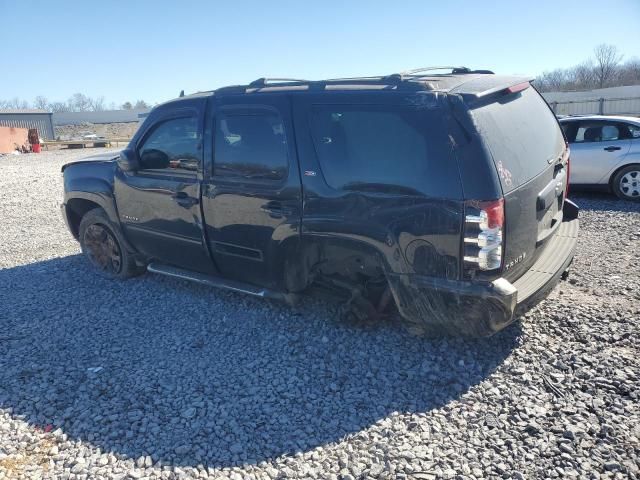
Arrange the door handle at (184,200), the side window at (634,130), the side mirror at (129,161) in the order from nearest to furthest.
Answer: the door handle at (184,200), the side mirror at (129,161), the side window at (634,130)

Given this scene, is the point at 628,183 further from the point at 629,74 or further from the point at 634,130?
the point at 629,74

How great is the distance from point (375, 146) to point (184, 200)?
205 centimetres

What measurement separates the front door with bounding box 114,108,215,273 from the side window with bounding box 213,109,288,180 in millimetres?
260

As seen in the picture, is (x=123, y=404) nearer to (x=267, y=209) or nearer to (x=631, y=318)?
(x=267, y=209)

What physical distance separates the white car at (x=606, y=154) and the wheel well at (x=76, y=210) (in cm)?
823

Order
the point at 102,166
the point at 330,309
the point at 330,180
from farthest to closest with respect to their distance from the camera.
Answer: the point at 102,166 → the point at 330,309 → the point at 330,180

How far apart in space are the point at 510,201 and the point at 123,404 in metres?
2.95

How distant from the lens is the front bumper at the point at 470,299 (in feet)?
10.5

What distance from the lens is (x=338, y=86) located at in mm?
3775

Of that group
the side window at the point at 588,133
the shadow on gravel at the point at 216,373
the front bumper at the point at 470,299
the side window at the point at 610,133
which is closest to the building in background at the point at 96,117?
the side window at the point at 588,133

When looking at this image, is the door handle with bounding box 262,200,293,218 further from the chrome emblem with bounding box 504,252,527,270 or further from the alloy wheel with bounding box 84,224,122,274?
the alloy wheel with bounding box 84,224,122,274

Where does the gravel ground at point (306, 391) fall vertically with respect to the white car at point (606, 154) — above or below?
below

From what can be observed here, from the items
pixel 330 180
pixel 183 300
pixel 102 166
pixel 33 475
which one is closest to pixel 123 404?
pixel 33 475

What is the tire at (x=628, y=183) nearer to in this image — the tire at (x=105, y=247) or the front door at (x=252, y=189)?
the front door at (x=252, y=189)
